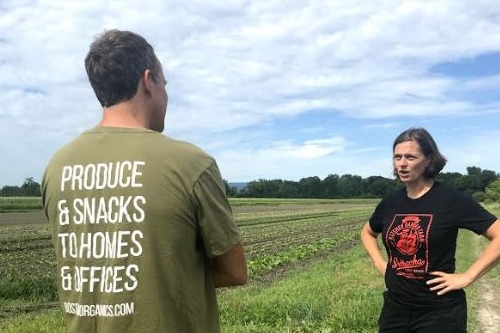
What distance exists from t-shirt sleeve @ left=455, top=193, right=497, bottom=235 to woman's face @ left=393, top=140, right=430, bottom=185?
0.95 feet

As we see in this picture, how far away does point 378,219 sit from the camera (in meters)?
4.04

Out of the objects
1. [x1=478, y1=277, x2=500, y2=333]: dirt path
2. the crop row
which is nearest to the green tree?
the crop row

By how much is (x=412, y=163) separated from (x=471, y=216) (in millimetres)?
482

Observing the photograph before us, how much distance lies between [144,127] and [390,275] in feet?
7.53

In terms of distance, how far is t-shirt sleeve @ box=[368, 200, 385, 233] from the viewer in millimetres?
3979

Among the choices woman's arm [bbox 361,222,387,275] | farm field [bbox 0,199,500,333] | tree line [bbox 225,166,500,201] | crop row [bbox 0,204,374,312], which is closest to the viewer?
woman's arm [bbox 361,222,387,275]

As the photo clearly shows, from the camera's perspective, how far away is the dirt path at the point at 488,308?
6.96 metres

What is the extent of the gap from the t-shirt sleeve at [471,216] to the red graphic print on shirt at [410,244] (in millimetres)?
183

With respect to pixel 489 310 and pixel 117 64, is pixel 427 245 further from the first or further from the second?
pixel 489 310

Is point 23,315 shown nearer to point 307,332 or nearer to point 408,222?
point 307,332

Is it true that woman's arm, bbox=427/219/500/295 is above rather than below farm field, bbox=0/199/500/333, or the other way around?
above

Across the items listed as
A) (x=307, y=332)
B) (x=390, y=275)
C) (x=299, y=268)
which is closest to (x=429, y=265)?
(x=390, y=275)

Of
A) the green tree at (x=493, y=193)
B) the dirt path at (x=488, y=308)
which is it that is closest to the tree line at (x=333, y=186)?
the green tree at (x=493, y=193)

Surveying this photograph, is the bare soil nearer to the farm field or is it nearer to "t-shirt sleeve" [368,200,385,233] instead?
the farm field
